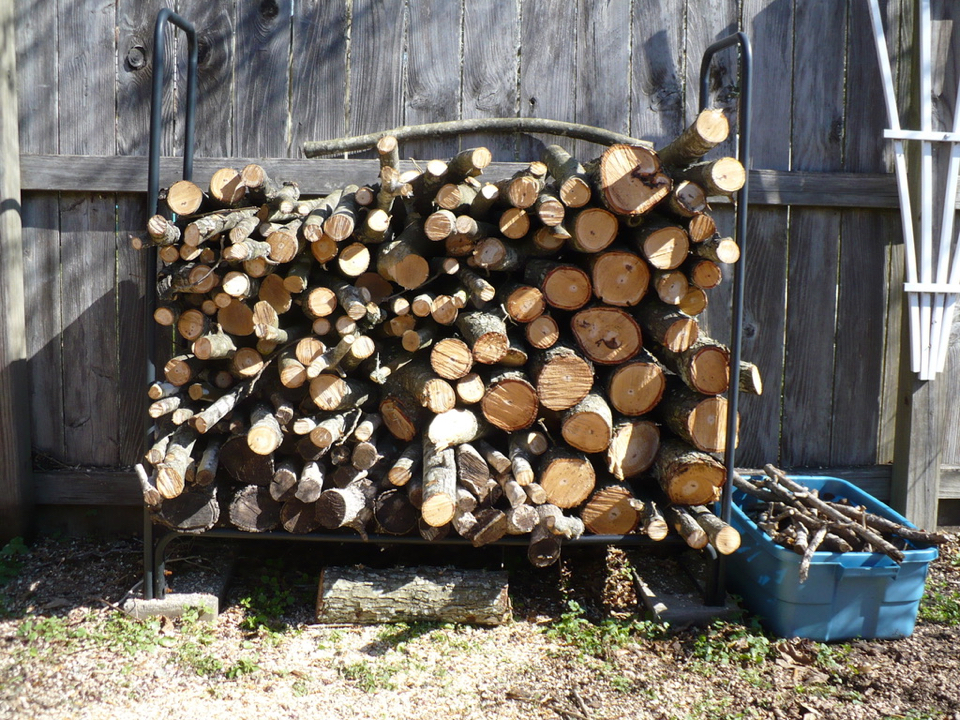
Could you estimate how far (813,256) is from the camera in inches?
133

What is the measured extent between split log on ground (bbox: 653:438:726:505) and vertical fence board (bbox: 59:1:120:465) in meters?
2.43

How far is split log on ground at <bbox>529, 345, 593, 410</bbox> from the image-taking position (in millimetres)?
2557

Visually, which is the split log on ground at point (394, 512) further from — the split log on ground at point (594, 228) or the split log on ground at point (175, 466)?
the split log on ground at point (594, 228)

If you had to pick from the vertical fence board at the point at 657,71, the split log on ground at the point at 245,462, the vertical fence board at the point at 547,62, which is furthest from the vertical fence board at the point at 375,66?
the split log on ground at the point at 245,462

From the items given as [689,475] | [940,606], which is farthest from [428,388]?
[940,606]

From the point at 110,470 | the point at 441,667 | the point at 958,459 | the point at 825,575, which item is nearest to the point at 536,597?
Result: the point at 441,667

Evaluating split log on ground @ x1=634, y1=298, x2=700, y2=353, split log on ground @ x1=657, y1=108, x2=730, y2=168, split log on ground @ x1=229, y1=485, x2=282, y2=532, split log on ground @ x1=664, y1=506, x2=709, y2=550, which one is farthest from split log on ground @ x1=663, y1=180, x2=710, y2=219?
split log on ground @ x1=229, y1=485, x2=282, y2=532

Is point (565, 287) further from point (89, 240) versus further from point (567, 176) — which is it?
point (89, 240)

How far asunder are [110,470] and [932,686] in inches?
131

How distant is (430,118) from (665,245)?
135cm

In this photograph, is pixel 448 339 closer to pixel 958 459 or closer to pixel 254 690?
pixel 254 690

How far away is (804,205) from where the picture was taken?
10.9ft

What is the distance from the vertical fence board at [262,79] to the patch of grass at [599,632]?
2289 millimetres

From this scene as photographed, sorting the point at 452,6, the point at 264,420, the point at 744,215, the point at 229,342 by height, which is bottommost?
the point at 264,420
